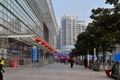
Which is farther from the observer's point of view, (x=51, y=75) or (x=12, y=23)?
(x=12, y=23)

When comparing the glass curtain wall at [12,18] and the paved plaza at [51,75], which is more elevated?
the glass curtain wall at [12,18]

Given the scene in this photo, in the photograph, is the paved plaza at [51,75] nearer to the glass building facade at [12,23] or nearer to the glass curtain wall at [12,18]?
the glass building facade at [12,23]

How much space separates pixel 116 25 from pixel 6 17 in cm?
1959

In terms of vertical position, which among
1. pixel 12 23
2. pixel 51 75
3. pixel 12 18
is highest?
pixel 12 18

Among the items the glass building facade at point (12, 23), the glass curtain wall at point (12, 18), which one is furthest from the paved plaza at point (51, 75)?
the glass curtain wall at point (12, 18)

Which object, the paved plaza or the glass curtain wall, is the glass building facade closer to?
the glass curtain wall

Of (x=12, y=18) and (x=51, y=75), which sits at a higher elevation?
(x=12, y=18)

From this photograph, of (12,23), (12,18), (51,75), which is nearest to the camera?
(51,75)

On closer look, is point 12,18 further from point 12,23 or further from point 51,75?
point 51,75

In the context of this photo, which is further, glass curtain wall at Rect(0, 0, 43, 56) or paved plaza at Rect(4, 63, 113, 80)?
glass curtain wall at Rect(0, 0, 43, 56)

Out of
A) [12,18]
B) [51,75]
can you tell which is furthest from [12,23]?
[51,75]

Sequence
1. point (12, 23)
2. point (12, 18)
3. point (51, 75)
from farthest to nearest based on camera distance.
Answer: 1. point (12, 18)
2. point (12, 23)
3. point (51, 75)

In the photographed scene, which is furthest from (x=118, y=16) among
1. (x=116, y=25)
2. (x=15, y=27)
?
(x=15, y=27)

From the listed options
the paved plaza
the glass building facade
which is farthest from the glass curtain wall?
the paved plaza
